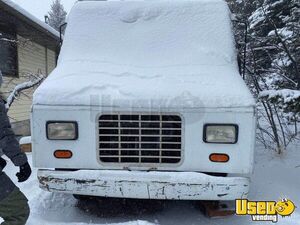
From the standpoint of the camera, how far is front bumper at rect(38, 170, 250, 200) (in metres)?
3.48

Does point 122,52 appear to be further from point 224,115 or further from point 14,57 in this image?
point 14,57

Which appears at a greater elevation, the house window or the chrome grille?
the house window

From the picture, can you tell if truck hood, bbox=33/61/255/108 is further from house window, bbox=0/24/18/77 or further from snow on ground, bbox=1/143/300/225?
house window, bbox=0/24/18/77

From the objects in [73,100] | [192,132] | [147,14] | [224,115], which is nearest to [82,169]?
[73,100]

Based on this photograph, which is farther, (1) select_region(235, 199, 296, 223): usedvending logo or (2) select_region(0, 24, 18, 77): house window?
(2) select_region(0, 24, 18, 77): house window

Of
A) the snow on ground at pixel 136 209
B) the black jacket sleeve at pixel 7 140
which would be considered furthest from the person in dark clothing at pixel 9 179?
the snow on ground at pixel 136 209

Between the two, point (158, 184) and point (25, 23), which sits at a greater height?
point (25, 23)

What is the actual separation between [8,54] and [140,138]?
29.8ft

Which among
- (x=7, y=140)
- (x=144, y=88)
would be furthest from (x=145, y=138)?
(x=7, y=140)

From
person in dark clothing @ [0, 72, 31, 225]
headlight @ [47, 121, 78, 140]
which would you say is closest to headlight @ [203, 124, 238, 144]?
headlight @ [47, 121, 78, 140]

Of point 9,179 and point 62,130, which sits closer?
point 9,179

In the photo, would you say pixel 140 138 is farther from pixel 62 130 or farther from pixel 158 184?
pixel 62 130

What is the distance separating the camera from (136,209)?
455 centimetres

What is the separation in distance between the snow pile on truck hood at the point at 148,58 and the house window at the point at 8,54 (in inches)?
247
